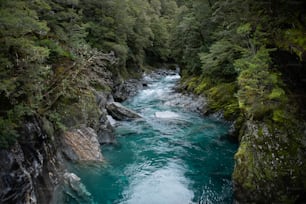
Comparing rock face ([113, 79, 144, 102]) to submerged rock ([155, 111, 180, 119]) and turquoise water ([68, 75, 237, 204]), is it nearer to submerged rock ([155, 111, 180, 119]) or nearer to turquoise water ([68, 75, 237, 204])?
submerged rock ([155, 111, 180, 119])

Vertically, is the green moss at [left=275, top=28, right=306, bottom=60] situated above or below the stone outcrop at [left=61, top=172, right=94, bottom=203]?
above

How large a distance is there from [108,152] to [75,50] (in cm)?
451

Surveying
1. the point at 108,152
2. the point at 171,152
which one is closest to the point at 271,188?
the point at 171,152

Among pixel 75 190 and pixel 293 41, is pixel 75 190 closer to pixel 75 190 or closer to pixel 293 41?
pixel 75 190

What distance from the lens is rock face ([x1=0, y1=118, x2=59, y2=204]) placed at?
598 centimetres

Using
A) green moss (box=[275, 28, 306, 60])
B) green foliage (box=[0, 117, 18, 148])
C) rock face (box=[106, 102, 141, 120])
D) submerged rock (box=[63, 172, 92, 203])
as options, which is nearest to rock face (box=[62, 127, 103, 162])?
submerged rock (box=[63, 172, 92, 203])

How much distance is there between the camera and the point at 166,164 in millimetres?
11570

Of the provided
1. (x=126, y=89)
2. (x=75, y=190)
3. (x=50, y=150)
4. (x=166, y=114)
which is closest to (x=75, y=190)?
(x=75, y=190)

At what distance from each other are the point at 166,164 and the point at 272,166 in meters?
4.62

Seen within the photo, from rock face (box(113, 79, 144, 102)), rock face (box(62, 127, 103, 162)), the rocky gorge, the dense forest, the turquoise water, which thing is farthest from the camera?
rock face (box(113, 79, 144, 102))

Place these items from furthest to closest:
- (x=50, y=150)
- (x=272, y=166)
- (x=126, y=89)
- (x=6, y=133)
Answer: (x=126, y=89), (x=50, y=150), (x=272, y=166), (x=6, y=133)

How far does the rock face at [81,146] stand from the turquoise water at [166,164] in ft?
1.69

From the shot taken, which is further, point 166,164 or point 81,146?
point 166,164

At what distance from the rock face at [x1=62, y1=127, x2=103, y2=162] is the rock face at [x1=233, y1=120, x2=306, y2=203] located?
5342 millimetres
